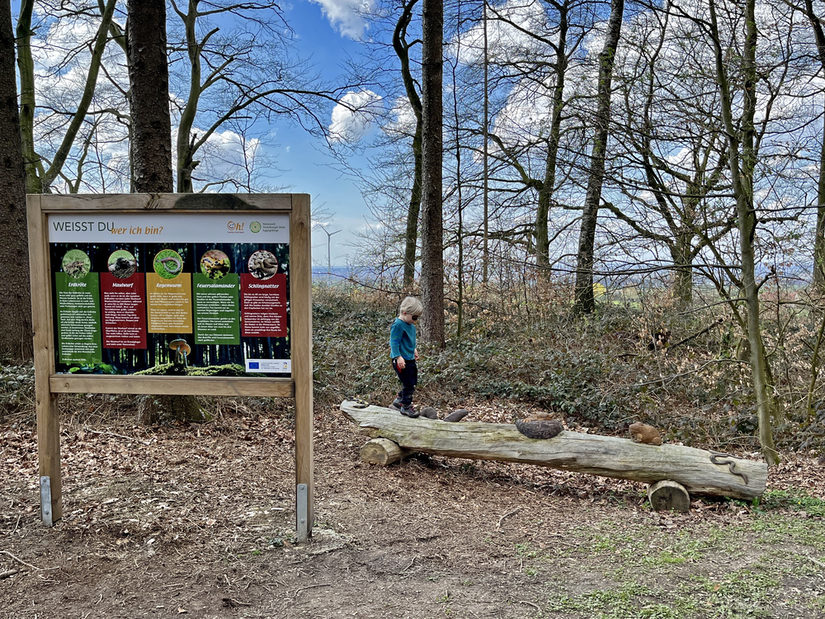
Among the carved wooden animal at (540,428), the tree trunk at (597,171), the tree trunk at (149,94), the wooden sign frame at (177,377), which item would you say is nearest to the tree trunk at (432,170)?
the tree trunk at (597,171)

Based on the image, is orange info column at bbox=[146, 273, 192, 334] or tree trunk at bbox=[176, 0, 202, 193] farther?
tree trunk at bbox=[176, 0, 202, 193]

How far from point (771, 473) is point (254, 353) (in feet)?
18.3

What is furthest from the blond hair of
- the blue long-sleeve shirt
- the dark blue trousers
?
the dark blue trousers

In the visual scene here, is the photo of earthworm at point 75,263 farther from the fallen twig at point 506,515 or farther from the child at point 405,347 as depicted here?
the fallen twig at point 506,515

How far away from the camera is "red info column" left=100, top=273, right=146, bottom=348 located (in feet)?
13.4

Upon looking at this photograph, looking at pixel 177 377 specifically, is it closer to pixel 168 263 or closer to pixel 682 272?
pixel 168 263

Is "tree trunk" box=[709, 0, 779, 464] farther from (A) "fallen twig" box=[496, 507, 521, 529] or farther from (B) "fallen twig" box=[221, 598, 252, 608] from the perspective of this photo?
(B) "fallen twig" box=[221, 598, 252, 608]

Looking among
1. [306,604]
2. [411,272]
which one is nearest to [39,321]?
[306,604]

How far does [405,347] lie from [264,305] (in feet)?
8.61

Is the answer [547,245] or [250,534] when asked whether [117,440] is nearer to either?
[250,534]

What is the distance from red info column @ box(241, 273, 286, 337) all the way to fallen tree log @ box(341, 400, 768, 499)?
248 cm

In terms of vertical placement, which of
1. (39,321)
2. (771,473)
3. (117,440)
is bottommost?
(771,473)

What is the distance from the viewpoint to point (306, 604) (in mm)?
3191

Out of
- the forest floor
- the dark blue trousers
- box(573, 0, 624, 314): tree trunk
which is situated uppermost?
box(573, 0, 624, 314): tree trunk
